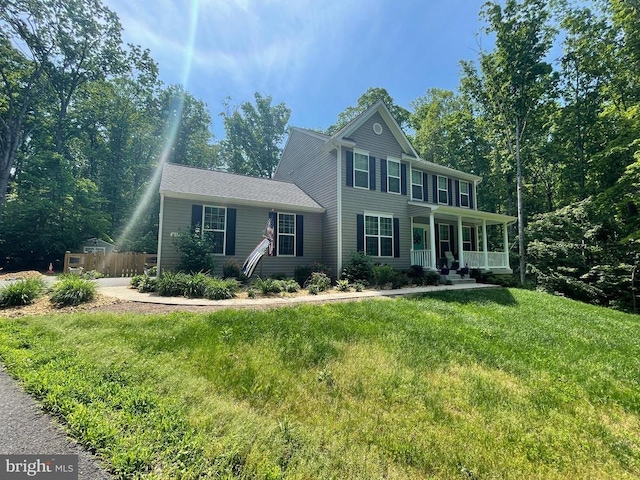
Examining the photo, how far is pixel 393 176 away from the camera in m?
14.6

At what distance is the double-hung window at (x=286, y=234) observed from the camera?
500 inches

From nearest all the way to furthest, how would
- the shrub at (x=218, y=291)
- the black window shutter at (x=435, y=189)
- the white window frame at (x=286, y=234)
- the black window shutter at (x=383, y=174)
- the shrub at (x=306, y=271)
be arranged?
1. the shrub at (x=218, y=291)
2. the shrub at (x=306, y=271)
3. the white window frame at (x=286, y=234)
4. the black window shutter at (x=383, y=174)
5. the black window shutter at (x=435, y=189)

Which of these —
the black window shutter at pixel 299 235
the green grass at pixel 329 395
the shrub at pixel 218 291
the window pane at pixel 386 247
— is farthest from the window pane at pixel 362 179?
the green grass at pixel 329 395

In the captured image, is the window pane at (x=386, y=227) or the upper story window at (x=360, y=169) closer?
the upper story window at (x=360, y=169)

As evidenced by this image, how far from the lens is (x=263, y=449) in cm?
237

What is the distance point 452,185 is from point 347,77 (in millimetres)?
9116

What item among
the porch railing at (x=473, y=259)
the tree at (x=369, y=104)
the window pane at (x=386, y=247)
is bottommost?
the porch railing at (x=473, y=259)

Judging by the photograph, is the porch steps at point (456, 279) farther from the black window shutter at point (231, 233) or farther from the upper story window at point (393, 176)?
the black window shutter at point (231, 233)

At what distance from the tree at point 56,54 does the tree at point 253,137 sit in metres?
11.2

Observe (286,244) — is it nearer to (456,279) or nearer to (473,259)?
(456,279)

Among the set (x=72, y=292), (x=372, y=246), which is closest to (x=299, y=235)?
(x=372, y=246)

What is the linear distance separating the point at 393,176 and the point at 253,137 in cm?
2325

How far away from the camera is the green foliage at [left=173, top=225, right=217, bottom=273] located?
33.5 feet

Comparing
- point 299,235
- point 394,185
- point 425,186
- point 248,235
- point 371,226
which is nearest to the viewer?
point 248,235
